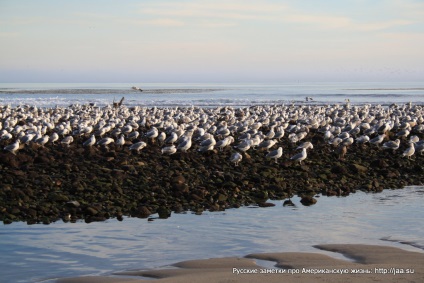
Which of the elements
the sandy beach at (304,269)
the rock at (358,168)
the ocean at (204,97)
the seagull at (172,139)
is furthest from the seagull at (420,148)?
the ocean at (204,97)

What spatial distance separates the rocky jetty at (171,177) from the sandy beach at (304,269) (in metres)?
3.49

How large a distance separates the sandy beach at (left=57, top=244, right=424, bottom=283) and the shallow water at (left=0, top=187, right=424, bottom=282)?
1.36 ft

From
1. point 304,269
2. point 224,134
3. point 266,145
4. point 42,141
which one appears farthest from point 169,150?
point 304,269

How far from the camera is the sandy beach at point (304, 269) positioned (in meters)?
8.35

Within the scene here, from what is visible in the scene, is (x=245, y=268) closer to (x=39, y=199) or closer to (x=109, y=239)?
(x=109, y=239)

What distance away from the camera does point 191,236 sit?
11.4 meters

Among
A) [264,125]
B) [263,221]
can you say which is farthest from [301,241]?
[264,125]

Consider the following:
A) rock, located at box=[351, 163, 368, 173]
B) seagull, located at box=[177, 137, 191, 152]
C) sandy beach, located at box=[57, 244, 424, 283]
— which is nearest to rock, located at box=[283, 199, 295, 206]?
rock, located at box=[351, 163, 368, 173]

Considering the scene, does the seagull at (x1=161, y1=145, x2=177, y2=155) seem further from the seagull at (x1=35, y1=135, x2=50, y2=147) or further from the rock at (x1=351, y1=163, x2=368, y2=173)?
the rock at (x1=351, y1=163, x2=368, y2=173)

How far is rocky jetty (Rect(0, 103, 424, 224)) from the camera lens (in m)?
13.2

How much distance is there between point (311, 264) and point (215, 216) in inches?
150

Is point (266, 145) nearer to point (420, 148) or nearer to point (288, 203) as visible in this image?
point (420, 148)

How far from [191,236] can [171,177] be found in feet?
14.5

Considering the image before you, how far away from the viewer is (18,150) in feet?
67.4
